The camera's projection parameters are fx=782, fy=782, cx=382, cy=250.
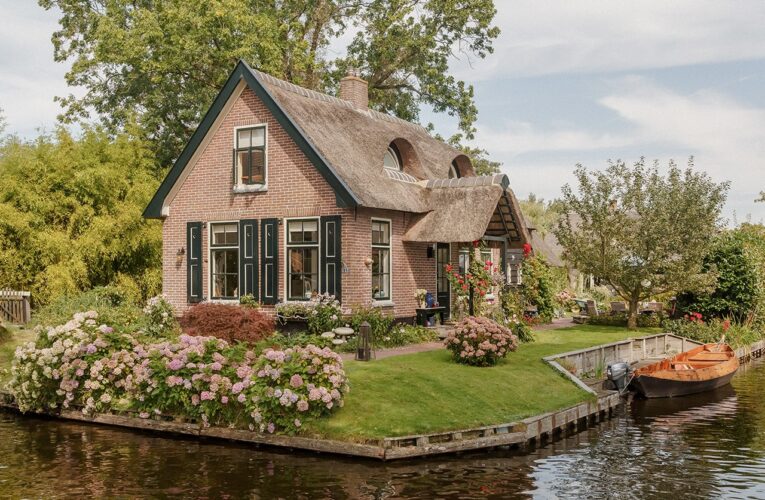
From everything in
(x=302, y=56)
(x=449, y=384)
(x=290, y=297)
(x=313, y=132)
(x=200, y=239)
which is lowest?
(x=449, y=384)

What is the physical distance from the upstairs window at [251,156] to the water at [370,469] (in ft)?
30.8

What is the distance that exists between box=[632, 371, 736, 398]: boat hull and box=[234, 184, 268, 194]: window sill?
11.0 m

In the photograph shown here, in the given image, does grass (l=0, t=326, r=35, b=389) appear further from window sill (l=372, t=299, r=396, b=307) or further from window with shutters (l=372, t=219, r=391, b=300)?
window with shutters (l=372, t=219, r=391, b=300)

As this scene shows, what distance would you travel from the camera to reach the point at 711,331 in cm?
2523

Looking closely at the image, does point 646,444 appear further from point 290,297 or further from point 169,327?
point 169,327

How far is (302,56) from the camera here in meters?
34.7

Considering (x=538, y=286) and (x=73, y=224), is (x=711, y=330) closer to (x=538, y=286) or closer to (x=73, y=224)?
(x=538, y=286)

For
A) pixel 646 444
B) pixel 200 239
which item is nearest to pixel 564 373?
pixel 646 444

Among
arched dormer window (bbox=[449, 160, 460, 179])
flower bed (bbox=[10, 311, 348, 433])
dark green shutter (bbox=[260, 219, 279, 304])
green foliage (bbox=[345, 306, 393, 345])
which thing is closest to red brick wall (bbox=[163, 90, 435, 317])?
dark green shutter (bbox=[260, 219, 279, 304])

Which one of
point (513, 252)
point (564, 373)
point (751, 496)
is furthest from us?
point (513, 252)

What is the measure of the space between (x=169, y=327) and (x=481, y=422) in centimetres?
1231

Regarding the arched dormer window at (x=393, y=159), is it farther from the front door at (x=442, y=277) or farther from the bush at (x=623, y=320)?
the bush at (x=623, y=320)

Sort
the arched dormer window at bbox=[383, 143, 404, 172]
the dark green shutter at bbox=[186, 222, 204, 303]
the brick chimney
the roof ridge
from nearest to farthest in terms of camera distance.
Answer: the roof ridge → the dark green shutter at bbox=[186, 222, 204, 303] → the arched dormer window at bbox=[383, 143, 404, 172] → the brick chimney

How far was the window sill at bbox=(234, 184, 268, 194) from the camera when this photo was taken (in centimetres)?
2184
